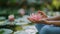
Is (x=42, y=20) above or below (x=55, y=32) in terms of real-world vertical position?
above

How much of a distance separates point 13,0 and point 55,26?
2044mm

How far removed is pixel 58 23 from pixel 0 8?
206 centimetres

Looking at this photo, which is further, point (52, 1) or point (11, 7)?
point (52, 1)

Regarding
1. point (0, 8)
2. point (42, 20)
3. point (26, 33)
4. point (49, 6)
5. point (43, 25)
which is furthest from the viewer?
point (49, 6)

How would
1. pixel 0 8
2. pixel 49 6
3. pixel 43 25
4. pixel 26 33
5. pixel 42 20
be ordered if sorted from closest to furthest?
pixel 42 20 → pixel 43 25 → pixel 26 33 → pixel 0 8 → pixel 49 6

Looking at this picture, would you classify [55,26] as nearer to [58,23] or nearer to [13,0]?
[58,23]

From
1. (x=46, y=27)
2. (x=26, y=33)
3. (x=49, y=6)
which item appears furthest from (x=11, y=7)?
(x=46, y=27)

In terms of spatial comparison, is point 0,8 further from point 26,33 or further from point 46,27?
point 46,27

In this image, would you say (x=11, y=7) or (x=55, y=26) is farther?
(x=11, y=7)

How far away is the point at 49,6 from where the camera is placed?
366 cm

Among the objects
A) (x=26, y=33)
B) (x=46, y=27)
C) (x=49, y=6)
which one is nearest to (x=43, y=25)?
(x=46, y=27)

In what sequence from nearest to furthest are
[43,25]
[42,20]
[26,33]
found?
[42,20]
[43,25]
[26,33]

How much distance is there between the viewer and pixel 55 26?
4.93 ft

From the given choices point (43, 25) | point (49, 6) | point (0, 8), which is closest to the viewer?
point (43, 25)
